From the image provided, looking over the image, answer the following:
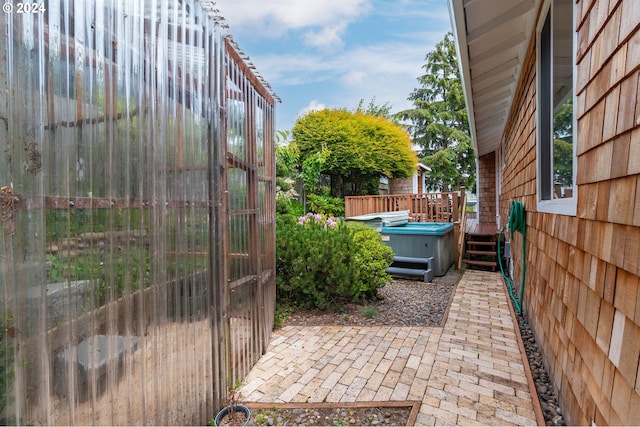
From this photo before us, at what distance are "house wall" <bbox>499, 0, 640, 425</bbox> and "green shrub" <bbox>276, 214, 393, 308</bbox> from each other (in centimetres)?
221

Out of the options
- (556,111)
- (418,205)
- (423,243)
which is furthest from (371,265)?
(418,205)

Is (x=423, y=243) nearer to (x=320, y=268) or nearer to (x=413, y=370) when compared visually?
(x=320, y=268)

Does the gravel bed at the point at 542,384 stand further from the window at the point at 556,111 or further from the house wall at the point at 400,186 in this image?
the house wall at the point at 400,186

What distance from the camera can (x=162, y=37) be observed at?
1515 mm

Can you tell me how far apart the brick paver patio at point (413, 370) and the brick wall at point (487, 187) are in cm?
775

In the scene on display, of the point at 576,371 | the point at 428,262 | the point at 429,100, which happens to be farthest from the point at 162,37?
the point at 429,100

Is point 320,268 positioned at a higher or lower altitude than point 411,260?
higher

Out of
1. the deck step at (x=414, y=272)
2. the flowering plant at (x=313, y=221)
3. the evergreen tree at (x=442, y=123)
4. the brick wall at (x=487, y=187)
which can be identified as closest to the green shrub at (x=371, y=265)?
the flowering plant at (x=313, y=221)

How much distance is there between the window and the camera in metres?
2.11

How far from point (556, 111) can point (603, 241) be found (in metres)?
1.50

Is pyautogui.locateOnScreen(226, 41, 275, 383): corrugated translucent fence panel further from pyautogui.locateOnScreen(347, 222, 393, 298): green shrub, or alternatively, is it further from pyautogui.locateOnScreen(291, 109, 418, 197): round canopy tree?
pyautogui.locateOnScreen(291, 109, 418, 197): round canopy tree

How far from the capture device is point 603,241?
1.48m

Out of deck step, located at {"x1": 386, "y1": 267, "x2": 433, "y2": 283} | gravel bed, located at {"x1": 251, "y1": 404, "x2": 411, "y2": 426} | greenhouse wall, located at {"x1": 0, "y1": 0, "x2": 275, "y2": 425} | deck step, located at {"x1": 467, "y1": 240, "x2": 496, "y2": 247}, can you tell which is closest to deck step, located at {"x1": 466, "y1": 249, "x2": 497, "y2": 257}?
deck step, located at {"x1": 467, "y1": 240, "x2": 496, "y2": 247}

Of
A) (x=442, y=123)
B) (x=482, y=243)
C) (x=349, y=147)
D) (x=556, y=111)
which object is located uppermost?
(x=442, y=123)
